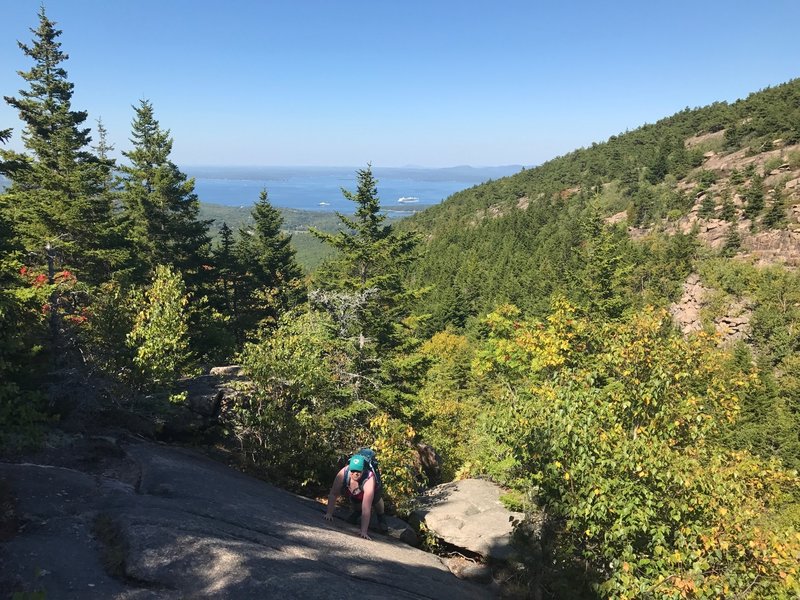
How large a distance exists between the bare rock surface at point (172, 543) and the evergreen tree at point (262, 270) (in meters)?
24.9

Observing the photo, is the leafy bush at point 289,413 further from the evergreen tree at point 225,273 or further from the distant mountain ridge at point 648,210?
the distant mountain ridge at point 648,210

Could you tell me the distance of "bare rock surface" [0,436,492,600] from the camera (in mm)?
5535

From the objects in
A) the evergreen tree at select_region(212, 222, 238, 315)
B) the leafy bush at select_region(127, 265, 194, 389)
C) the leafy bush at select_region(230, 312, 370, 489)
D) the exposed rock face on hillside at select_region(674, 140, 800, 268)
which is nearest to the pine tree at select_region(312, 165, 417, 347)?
the leafy bush at select_region(230, 312, 370, 489)

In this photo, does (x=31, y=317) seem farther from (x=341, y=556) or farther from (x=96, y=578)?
(x=341, y=556)

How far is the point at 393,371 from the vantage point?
23.2 meters

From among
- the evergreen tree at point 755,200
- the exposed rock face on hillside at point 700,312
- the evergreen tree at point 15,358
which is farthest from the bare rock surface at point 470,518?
the evergreen tree at point 755,200

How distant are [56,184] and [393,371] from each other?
19579 millimetres

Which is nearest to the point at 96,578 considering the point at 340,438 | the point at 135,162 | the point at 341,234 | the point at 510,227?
the point at 340,438

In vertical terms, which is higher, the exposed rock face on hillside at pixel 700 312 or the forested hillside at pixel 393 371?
the forested hillside at pixel 393 371

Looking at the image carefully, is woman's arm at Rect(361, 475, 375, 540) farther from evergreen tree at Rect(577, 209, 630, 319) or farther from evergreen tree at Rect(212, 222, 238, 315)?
evergreen tree at Rect(577, 209, 630, 319)

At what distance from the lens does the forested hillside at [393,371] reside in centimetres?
A: 703

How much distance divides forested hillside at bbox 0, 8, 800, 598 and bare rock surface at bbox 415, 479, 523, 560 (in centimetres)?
78

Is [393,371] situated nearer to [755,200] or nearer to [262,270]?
[262,270]

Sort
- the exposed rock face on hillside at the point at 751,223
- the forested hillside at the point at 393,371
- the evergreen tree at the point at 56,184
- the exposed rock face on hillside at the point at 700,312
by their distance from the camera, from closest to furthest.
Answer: the forested hillside at the point at 393,371, the evergreen tree at the point at 56,184, the exposed rock face on hillside at the point at 700,312, the exposed rock face on hillside at the point at 751,223
